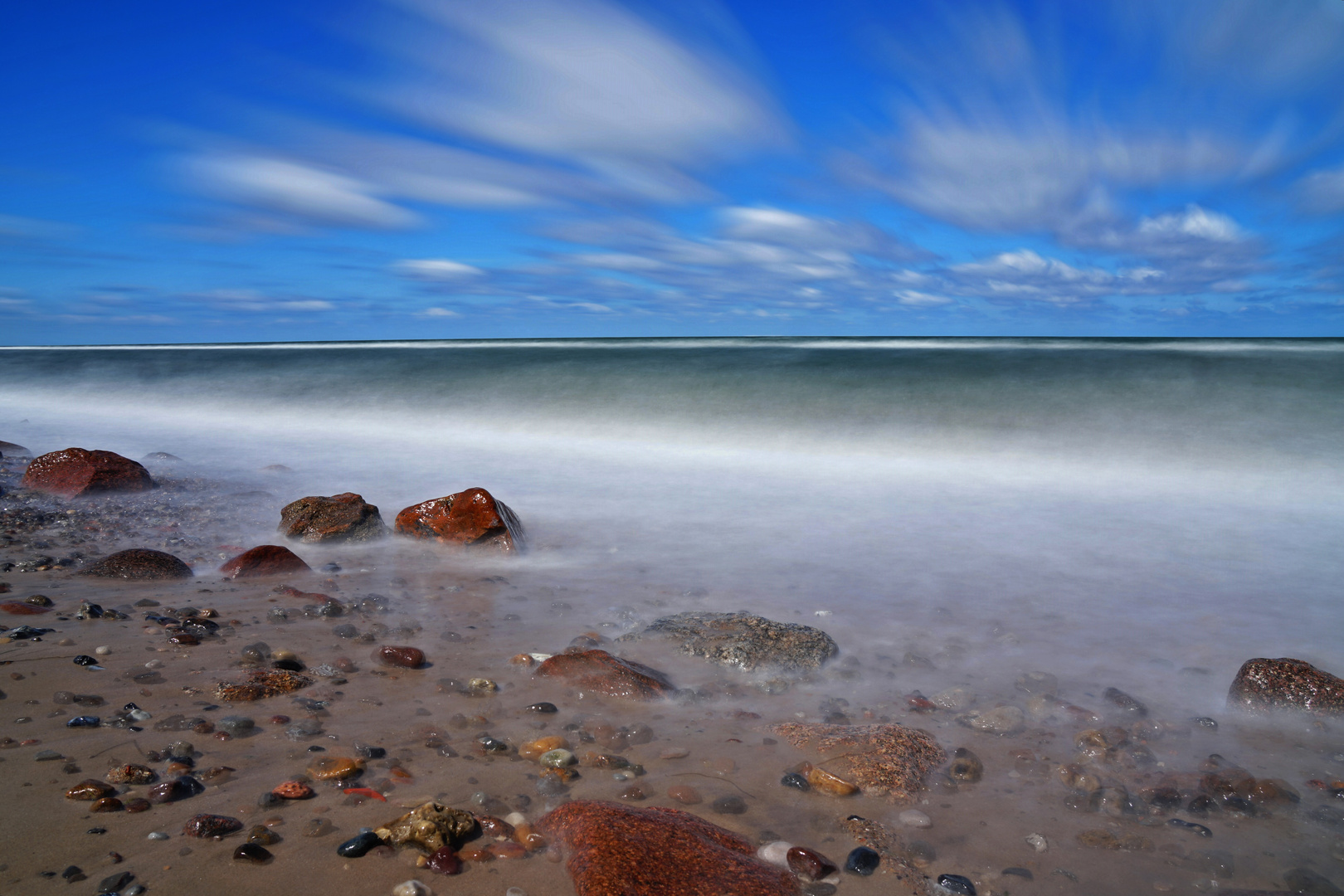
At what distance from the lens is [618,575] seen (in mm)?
4168

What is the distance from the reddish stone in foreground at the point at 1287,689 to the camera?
2.57 m

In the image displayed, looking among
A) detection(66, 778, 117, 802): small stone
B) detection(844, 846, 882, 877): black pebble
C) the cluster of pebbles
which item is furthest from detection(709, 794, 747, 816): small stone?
detection(66, 778, 117, 802): small stone

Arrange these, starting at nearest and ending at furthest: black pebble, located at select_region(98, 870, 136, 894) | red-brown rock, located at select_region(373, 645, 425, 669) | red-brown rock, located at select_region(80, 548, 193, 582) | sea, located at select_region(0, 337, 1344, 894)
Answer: black pebble, located at select_region(98, 870, 136, 894) < sea, located at select_region(0, 337, 1344, 894) < red-brown rock, located at select_region(373, 645, 425, 669) < red-brown rock, located at select_region(80, 548, 193, 582)

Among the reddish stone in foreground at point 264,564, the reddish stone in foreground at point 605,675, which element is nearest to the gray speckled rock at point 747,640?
the reddish stone in foreground at point 605,675

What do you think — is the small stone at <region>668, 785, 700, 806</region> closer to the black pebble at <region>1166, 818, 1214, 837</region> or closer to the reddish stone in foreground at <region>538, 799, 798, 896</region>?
the reddish stone in foreground at <region>538, 799, 798, 896</region>

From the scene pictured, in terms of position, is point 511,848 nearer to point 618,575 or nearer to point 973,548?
point 618,575

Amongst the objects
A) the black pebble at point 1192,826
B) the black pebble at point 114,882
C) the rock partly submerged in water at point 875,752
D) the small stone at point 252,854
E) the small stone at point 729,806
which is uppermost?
the black pebble at point 114,882

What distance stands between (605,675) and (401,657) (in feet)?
2.78

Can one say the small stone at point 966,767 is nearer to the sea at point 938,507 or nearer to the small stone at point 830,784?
the sea at point 938,507

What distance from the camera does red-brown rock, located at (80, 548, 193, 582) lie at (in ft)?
11.8

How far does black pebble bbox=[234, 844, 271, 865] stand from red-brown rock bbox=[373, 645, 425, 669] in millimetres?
1195

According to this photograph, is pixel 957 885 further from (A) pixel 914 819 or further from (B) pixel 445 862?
(B) pixel 445 862

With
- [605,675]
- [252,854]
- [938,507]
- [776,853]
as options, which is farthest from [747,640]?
[938,507]

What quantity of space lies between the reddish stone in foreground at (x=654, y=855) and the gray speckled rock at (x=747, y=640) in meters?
1.13
